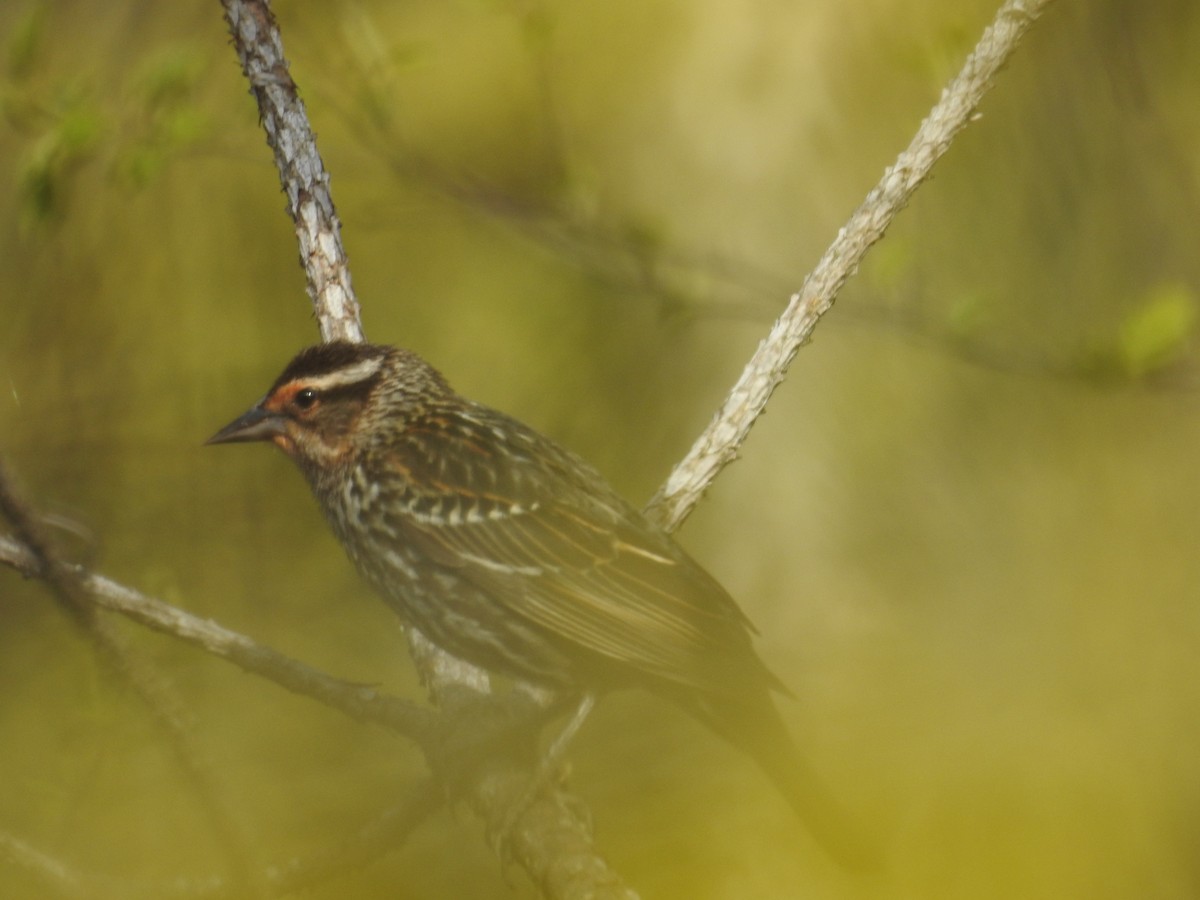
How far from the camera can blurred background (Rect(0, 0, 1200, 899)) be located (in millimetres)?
3682

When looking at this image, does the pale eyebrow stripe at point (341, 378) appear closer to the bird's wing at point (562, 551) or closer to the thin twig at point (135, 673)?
the bird's wing at point (562, 551)

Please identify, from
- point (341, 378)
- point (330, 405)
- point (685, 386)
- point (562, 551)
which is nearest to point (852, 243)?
point (562, 551)

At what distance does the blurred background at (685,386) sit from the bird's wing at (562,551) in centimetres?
34

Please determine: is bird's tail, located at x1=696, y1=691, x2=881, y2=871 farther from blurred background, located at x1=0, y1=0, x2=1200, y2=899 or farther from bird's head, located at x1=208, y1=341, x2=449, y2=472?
bird's head, located at x1=208, y1=341, x2=449, y2=472

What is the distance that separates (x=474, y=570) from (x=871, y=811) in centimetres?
160

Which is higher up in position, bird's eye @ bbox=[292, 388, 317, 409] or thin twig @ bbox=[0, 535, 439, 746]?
bird's eye @ bbox=[292, 388, 317, 409]

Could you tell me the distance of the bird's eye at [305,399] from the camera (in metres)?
4.43

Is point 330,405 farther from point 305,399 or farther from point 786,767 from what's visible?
point 786,767

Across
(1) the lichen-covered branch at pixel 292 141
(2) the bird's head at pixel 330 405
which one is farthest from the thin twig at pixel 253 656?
(1) the lichen-covered branch at pixel 292 141

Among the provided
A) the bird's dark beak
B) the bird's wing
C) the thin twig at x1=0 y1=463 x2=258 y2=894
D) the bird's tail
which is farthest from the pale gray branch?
the thin twig at x1=0 y1=463 x2=258 y2=894

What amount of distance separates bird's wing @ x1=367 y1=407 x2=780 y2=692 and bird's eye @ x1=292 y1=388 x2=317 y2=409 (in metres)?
0.32

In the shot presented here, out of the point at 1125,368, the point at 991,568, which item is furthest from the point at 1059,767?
the point at 991,568

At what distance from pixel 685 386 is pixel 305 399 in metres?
3.51

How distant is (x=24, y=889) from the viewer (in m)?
2.88
